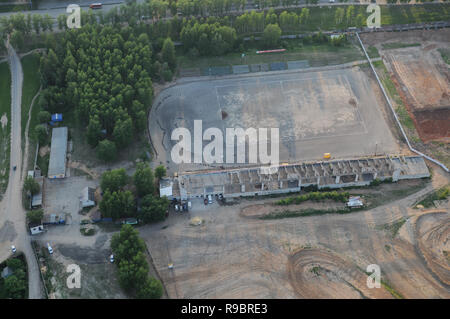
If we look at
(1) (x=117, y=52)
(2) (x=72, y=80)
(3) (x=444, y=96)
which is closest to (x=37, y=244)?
(2) (x=72, y=80)

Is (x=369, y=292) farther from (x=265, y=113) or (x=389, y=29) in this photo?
(x=389, y=29)

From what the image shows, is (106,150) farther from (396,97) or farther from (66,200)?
(396,97)

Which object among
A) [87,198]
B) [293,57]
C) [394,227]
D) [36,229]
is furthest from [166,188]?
[293,57]

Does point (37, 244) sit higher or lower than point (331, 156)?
lower

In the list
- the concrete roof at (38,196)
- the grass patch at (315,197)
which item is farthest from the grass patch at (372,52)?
the concrete roof at (38,196)

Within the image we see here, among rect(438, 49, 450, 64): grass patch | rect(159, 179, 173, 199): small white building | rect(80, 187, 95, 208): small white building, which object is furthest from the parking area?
rect(438, 49, 450, 64): grass patch

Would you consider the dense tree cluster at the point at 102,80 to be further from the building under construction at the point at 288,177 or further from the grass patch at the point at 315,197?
the grass patch at the point at 315,197
